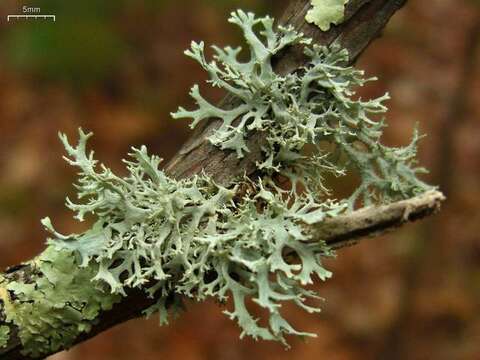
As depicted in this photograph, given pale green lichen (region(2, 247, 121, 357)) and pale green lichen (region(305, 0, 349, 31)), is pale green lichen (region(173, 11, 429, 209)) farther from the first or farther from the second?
pale green lichen (region(2, 247, 121, 357))

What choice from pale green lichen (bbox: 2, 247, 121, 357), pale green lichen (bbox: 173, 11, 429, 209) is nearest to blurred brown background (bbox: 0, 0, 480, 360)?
pale green lichen (bbox: 173, 11, 429, 209)

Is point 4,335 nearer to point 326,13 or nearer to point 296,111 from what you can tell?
point 296,111

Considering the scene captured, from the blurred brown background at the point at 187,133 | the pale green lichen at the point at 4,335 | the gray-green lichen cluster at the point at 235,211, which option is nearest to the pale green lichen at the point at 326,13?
the gray-green lichen cluster at the point at 235,211

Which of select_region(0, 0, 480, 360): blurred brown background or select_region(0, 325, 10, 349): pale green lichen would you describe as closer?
select_region(0, 325, 10, 349): pale green lichen

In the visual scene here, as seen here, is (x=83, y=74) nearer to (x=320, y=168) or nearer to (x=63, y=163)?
(x=63, y=163)

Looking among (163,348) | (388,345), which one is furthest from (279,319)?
(163,348)

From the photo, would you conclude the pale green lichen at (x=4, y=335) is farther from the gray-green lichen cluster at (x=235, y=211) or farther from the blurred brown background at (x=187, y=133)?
the blurred brown background at (x=187, y=133)

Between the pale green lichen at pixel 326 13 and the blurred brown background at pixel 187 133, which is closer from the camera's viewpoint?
the pale green lichen at pixel 326 13
